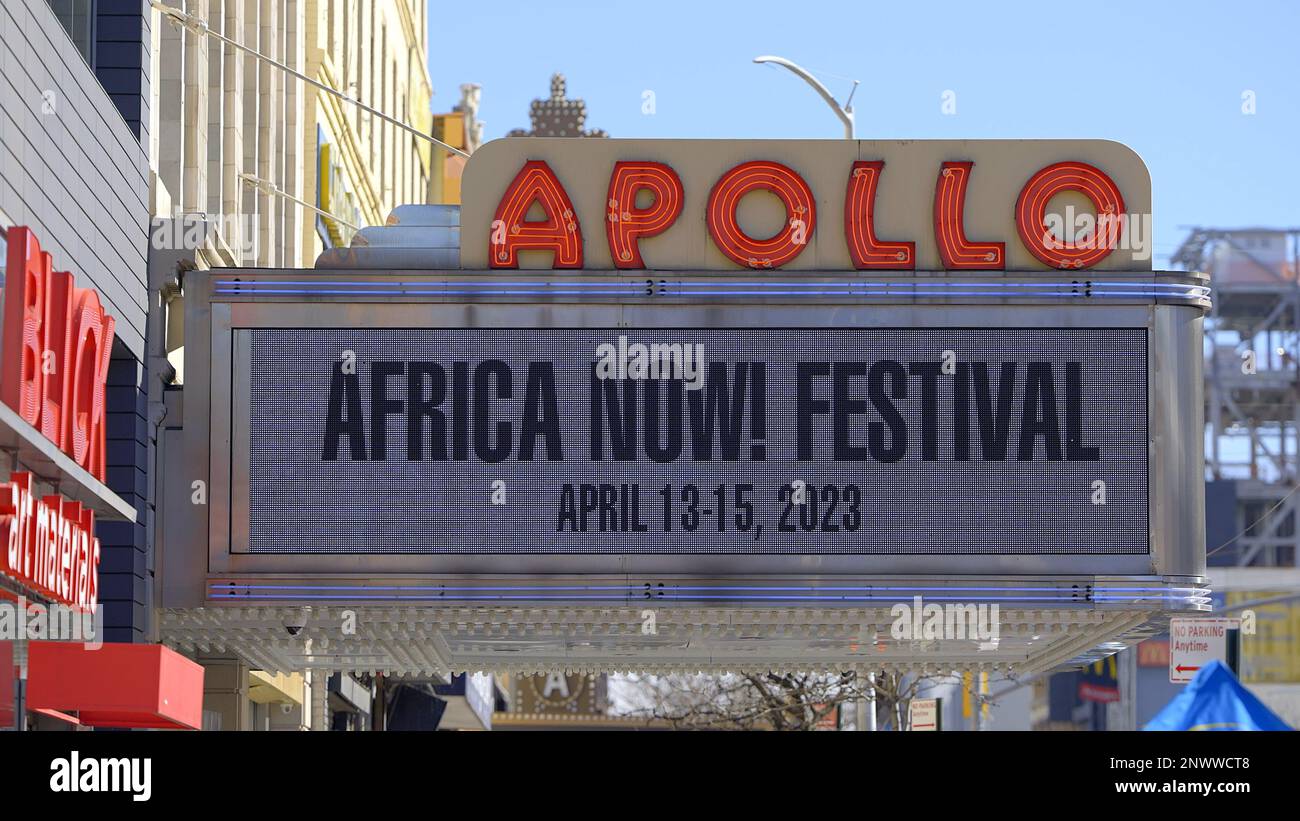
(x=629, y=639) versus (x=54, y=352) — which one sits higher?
(x=54, y=352)

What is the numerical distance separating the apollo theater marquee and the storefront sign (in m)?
0.03

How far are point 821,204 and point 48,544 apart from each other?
8261 mm

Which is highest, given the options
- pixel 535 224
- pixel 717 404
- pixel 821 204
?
pixel 821 204

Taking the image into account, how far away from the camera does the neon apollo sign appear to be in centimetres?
1789

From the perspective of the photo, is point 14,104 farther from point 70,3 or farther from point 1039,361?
point 1039,361

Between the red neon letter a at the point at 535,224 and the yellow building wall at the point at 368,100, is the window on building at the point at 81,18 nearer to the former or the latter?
the red neon letter a at the point at 535,224

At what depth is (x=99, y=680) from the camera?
1376 cm

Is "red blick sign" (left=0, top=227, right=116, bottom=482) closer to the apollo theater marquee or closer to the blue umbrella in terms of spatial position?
the apollo theater marquee

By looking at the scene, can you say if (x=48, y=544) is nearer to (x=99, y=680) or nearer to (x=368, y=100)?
(x=99, y=680)

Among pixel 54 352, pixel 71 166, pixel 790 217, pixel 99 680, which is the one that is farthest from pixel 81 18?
pixel 790 217

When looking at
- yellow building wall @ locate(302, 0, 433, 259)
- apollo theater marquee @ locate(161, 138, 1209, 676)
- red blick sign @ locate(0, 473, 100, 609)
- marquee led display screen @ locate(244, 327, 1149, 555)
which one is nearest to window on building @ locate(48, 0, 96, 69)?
apollo theater marquee @ locate(161, 138, 1209, 676)
